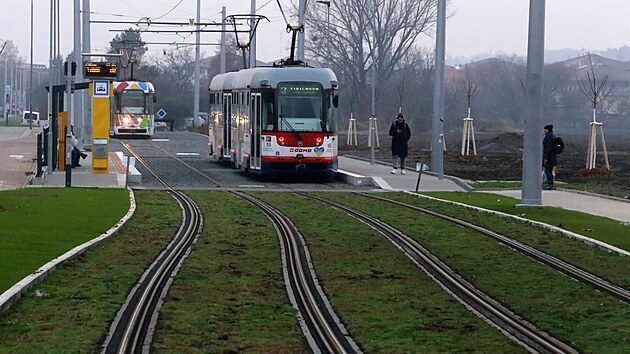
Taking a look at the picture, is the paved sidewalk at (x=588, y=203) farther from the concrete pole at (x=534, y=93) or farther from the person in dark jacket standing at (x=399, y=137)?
the person in dark jacket standing at (x=399, y=137)

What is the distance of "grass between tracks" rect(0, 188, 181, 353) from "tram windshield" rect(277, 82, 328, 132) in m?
12.3

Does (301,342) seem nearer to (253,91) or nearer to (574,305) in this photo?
(574,305)

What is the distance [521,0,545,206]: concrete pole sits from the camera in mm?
23391

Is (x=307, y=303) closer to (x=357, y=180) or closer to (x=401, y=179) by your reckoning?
(x=357, y=180)

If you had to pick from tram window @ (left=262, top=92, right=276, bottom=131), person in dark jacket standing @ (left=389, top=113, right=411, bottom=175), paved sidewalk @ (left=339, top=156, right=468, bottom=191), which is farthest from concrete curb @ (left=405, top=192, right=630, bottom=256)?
person in dark jacket standing @ (left=389, top=113, right=411, bottom=175)

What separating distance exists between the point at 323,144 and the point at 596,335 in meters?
23.0

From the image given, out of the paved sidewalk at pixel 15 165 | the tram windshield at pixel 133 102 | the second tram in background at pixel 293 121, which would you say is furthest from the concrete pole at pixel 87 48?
the second tram in background at pixel 293 121

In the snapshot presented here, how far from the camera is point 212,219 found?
21.5 metres

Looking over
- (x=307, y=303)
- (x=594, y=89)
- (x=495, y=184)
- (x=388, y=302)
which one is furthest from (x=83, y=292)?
(x=594, y=89)

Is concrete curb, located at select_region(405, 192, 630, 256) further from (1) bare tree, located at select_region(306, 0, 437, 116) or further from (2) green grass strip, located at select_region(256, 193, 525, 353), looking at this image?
(1) bare tree, located at select_region(306, 0, 437, 116)

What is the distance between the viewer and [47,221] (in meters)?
19.1

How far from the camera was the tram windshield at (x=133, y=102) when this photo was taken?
64.4m

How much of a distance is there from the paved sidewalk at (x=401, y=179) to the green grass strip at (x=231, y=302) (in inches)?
519

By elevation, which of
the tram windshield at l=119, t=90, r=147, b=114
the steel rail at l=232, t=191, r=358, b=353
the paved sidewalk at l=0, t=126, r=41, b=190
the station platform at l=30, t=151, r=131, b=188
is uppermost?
the tram windshield at l=119, t=90, r=147, b=114
